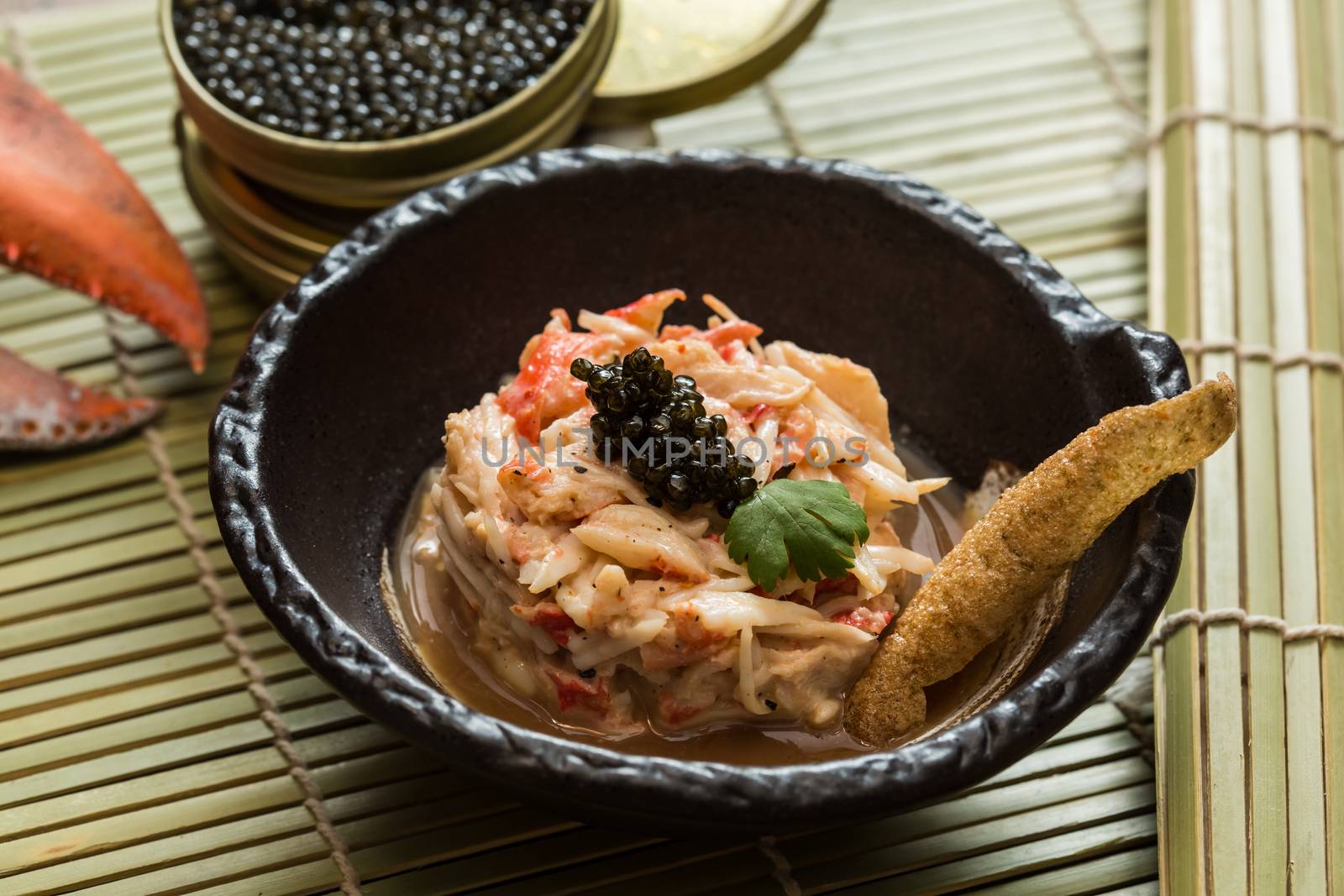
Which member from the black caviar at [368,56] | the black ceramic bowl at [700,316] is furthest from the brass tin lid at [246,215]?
the black ceramic bowl at [700,316]

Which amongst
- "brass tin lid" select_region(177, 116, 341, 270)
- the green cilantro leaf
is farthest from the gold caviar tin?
the green cilantro leaf

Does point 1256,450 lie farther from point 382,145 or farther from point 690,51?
point 382,145

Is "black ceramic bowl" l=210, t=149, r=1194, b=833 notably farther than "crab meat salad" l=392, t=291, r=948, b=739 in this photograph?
No

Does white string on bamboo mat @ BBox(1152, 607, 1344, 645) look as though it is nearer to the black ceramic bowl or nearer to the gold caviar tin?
the black ceramic bowl

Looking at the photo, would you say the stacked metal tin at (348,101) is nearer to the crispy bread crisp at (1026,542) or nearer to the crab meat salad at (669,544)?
the crab meat salad at (669,544)

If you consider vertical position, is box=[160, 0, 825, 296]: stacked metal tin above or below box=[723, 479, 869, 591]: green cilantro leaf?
above

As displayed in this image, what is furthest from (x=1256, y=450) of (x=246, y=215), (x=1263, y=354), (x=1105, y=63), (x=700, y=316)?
(x=246, y=215)
